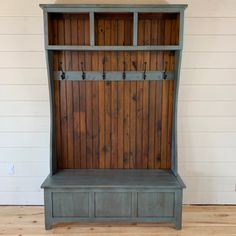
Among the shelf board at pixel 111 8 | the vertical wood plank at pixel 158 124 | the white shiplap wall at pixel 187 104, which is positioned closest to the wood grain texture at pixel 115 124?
the vertical wood plank at pixel 158 124

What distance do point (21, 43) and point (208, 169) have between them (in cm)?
243

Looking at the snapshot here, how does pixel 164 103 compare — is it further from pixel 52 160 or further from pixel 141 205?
pixel 52 160

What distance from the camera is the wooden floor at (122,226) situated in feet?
8.57

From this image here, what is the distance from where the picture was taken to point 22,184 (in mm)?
3123

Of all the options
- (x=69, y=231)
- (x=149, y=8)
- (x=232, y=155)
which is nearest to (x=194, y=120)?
(x=232, y=155)

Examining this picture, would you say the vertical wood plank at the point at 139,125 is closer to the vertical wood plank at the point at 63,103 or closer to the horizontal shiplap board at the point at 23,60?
the vertical wood plank at the point at 63,103

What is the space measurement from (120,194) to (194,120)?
1.14 meters

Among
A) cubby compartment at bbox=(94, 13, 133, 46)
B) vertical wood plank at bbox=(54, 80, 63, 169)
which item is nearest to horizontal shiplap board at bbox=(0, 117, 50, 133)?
vertical wood plank at bbox=(54, 80, 63, 169)

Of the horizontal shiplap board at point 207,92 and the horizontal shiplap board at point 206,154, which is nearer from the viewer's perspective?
the horizontal shiplap board at point 207,92

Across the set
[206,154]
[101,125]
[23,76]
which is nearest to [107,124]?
[101,125]

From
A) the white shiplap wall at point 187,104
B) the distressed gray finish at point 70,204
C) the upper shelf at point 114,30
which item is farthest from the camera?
the white shiplap wall at point 187,104

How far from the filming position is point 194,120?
3.02 meters

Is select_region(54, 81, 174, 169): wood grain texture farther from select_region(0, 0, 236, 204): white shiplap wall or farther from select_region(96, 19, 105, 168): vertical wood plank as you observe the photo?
select_region(0, 0, 236, 204): white shiplap wall

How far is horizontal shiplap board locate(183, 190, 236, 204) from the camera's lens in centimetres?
315
